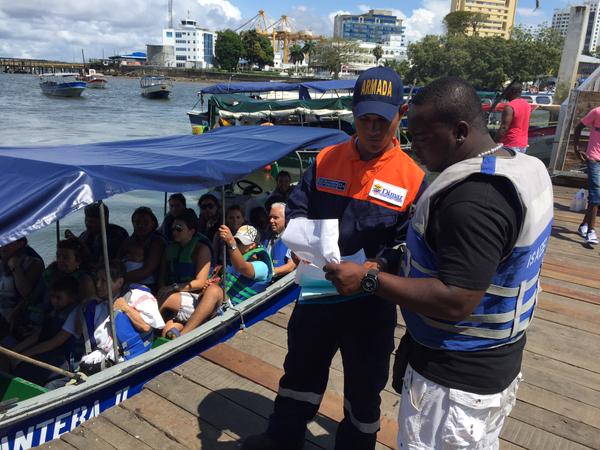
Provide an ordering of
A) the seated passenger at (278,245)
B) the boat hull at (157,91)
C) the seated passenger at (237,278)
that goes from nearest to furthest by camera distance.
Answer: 1. the seated passenger at (237,278)
2. the seated passenger at (278,245)
3. the boat hull at (157,91)

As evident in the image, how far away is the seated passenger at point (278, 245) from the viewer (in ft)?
15.6

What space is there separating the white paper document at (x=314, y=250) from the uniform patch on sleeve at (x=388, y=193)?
225 millimetres

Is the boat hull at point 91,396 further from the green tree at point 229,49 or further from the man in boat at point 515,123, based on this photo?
the green tree at point 229,49

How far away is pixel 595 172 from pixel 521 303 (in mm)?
5026

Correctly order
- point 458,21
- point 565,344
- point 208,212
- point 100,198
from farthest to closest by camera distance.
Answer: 1. point 458,21
2. point 208,212
3. point 565,344
4. point 100,198

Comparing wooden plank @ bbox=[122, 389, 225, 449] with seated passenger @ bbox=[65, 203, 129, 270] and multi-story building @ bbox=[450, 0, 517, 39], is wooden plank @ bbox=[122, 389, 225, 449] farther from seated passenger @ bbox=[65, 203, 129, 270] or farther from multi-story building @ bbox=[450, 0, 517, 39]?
multi-story building @ bbox=[450, 0, 517, 39]

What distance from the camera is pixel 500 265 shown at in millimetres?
1370

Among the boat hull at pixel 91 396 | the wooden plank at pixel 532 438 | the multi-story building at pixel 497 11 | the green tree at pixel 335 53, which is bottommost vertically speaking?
the boat hull at pixel 91 396

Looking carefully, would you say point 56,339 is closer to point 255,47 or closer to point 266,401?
point 266,401

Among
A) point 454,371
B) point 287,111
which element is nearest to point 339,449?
point 454,371

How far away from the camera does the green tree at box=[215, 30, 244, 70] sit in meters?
99.5

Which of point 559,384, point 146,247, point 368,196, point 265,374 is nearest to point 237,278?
point 146,247

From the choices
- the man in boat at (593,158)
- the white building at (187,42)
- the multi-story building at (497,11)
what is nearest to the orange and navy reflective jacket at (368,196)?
the man in boat at (593,158)

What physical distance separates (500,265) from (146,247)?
3.77m
